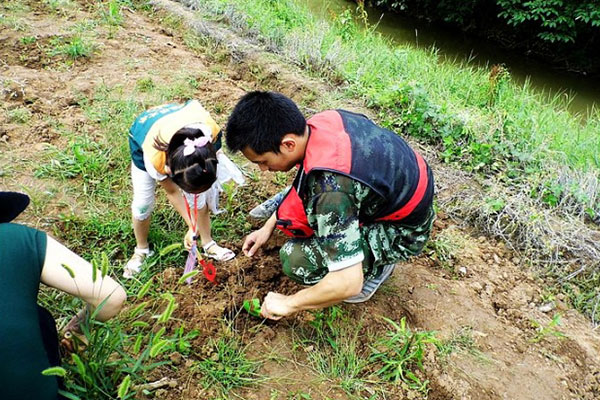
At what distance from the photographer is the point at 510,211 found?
2.76 m

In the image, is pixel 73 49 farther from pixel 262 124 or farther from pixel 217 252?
pixel 262 124

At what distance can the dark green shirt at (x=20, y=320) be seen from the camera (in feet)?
3.60

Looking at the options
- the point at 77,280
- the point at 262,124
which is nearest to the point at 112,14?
the point at 262,124

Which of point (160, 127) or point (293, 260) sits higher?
point (160, 127)

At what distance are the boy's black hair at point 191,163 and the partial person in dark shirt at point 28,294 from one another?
0.53 meters

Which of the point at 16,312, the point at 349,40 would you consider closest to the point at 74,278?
the point at 16,312

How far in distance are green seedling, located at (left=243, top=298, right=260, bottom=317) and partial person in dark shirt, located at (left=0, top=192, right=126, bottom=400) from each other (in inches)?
27.7

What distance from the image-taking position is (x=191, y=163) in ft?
5.72

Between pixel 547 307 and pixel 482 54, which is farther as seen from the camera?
pixel 482 54

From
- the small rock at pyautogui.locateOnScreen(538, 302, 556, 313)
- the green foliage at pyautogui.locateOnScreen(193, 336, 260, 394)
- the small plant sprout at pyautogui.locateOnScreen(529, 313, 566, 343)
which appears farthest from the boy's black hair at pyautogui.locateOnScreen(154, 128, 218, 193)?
the small rock at pyautogui.locateOnScreen(538, 302, 556, 313)

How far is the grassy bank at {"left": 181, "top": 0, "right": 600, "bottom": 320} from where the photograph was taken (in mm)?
2641

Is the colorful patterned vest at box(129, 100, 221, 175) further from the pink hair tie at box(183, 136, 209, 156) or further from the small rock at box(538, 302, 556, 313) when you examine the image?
the small rock at box(538, 302, 556, 313)

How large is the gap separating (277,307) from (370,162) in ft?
2.51

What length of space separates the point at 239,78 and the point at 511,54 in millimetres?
7967
